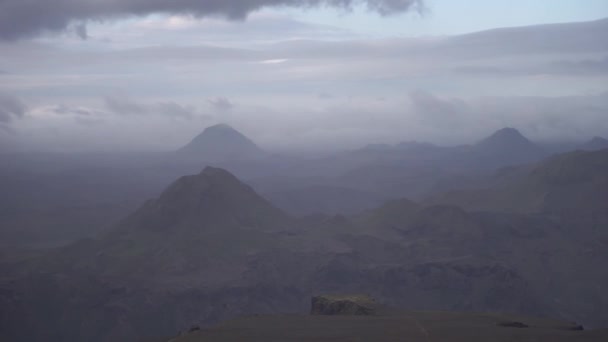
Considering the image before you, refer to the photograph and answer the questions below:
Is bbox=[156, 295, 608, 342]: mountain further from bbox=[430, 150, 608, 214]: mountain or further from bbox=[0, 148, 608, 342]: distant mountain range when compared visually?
bbox=[430, 150, 608, 214]: mountain

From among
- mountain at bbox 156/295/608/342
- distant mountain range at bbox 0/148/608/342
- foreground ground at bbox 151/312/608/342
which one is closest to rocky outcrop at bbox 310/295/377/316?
mountain at bbox 156/295/608/342

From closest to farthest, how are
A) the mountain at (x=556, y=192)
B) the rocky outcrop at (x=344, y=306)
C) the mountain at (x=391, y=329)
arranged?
the mountain at (x=391, y=329) → the rocky outcrop at (x=344, y=306) → the mountain at (x=556, y=192)

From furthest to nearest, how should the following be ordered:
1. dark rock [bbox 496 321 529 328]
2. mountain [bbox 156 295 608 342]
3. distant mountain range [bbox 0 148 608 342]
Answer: distant mountain range [bbox 0 148 608 342] → dark rock [bbox 496 321 529 328] → mountain [bbox 156 295 608 342]

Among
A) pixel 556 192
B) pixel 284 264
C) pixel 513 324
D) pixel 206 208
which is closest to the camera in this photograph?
pixel 513 324

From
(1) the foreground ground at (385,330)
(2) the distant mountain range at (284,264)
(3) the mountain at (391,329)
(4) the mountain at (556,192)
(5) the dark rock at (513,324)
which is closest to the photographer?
(1) the foreground ground at (385,330)

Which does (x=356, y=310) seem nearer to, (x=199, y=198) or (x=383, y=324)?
(x=383, y=324)

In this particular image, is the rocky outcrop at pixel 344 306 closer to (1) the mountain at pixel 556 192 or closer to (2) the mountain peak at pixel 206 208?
(2) the mountain peak at pixel 206 208

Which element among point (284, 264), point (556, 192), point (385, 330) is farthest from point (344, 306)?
point (556, 192)

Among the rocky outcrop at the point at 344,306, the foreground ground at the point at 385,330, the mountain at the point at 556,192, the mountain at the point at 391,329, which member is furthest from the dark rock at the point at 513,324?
the mountain at the point at 556,192

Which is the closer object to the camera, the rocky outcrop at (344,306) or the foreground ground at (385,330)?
the foreground ground at (385,330)

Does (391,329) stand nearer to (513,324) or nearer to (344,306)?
(513,324)

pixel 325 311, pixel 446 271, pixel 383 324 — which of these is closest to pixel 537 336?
pixel 383 324
